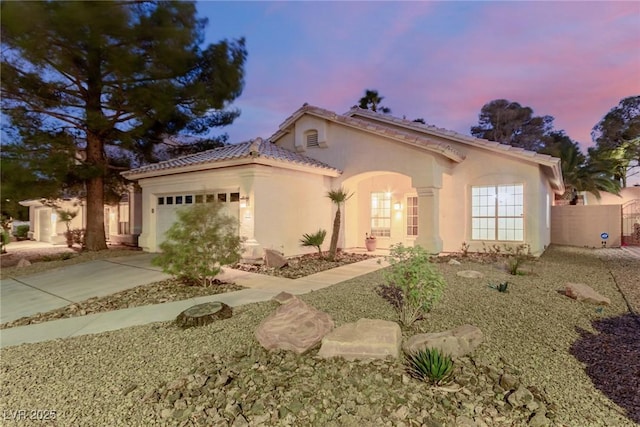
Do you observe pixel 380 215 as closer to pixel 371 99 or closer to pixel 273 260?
pixel 273 260

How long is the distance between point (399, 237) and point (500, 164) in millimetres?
4902

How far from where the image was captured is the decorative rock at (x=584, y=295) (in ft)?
20.5

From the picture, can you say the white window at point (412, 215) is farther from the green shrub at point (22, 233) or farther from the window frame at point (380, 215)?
the green shrub at point (22, 233)

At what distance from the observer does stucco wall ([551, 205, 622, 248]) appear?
56.3 ft

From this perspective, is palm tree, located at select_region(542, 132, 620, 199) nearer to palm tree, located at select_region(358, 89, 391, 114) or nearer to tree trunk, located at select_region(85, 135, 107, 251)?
palm tree, located at select_region(358, 89, 391, 114)

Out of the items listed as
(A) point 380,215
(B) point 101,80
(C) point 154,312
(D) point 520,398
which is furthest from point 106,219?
(D) point 520,398

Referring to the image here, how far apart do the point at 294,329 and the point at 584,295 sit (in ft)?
Result: 19.2

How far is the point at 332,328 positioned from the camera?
4.58 metres

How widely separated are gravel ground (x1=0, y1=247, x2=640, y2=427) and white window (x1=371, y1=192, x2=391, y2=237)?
30.7ft

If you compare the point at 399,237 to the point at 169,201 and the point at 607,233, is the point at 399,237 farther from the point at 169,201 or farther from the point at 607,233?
the point at 607,233

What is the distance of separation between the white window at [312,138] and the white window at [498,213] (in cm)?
695

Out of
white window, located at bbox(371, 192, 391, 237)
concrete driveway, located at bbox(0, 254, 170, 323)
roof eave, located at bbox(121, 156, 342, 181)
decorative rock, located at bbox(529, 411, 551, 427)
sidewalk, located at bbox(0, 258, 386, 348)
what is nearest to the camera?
decorative rock, located at bbox(529, 411, 551, 427)

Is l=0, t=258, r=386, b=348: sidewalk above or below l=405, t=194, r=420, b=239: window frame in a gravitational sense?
below

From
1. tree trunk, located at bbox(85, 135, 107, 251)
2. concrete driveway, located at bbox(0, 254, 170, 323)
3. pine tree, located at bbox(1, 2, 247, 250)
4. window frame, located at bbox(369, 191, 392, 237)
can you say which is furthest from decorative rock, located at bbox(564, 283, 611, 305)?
tree trunk, located at bbox(85, 135, 107, 251)
